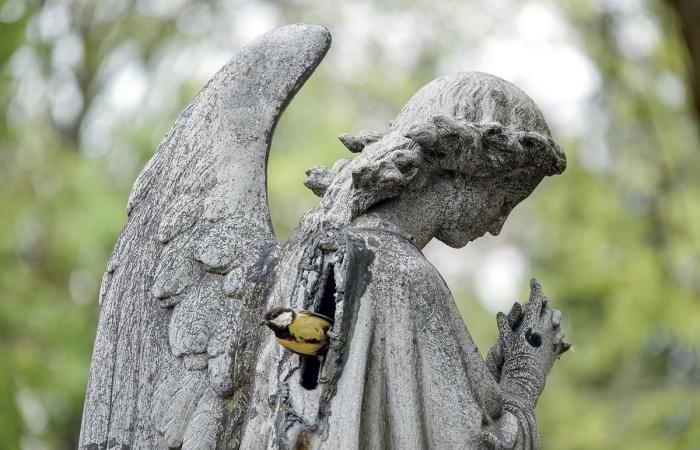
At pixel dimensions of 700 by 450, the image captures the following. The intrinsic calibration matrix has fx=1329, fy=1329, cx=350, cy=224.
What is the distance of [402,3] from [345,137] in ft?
40.3

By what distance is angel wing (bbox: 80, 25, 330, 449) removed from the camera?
3.89m

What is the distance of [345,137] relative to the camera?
413cm

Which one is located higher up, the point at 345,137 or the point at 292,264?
the point at 345,137

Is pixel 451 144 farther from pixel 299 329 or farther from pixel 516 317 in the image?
pixel 299 329

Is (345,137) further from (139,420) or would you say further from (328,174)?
(139,420)

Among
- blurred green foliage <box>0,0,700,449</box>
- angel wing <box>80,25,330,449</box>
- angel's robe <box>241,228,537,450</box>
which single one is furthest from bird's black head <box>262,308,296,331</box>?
blurred green foliage <box>0,0,700,449</box>

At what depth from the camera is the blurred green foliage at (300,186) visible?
10966mm

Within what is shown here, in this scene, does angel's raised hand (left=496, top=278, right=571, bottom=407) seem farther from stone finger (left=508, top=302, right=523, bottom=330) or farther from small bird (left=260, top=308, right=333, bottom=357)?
small bird (left=260, top=308, right=333, bottom=357)

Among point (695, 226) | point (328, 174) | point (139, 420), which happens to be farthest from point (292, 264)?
point (695, 226)

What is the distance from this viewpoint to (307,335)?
3.52 metres

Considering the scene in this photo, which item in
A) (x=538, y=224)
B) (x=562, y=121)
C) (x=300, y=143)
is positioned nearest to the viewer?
(x=562, y=121)

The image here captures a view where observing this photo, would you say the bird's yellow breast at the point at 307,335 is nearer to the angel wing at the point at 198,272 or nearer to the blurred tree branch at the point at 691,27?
the angel wing at the point at 198,272

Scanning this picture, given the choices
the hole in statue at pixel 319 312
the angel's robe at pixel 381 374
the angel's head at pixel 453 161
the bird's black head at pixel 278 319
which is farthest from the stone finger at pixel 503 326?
the bird's black head at pixel 278 319

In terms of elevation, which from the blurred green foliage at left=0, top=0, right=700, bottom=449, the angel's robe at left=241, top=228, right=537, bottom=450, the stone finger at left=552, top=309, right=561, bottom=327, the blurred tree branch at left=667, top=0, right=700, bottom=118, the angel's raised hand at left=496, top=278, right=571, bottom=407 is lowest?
the angel's robe at left=241, top=228, right=537, bottom=450
